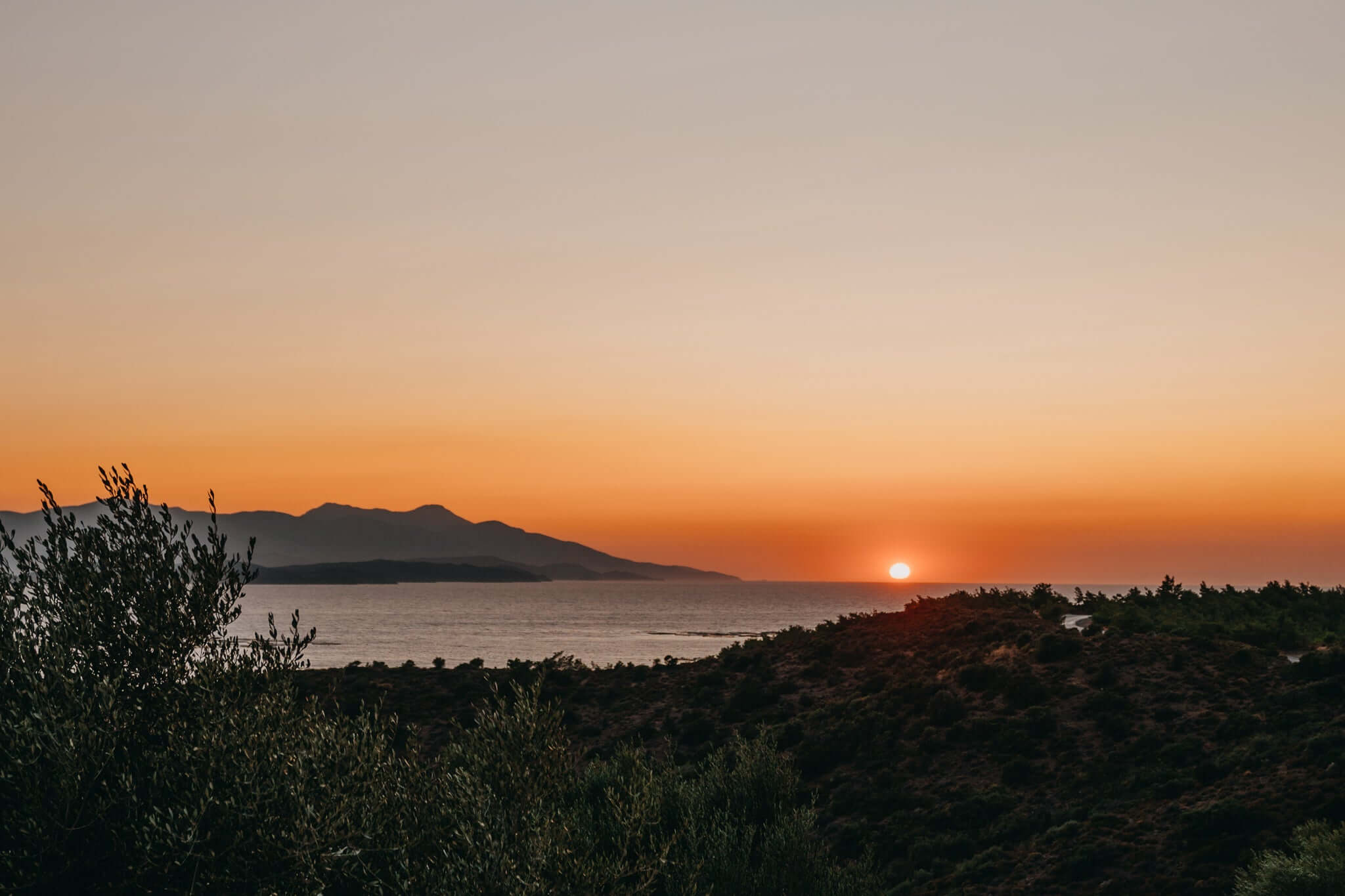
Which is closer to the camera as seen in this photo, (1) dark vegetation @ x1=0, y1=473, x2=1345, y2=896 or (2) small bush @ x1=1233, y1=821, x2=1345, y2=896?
(1) dark vegetation @ x1=0, y1=473, x2=1345, y2=896

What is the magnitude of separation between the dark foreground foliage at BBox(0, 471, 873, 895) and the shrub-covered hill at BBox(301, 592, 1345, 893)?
4.41m

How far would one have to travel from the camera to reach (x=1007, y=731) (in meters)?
35.2

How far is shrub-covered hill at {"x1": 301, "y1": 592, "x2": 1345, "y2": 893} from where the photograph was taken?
2519 centimetres

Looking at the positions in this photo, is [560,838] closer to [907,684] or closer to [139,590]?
[139,590]

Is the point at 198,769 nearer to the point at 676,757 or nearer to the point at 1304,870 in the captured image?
the point at 1304,870

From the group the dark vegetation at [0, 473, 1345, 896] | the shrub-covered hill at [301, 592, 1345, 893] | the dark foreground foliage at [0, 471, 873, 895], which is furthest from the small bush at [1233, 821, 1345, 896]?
the dark foreground foliage at [0, 471, 873, 895]

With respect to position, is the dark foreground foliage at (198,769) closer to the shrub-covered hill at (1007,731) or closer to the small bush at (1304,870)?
the shrub-covered hill at (1007,731)

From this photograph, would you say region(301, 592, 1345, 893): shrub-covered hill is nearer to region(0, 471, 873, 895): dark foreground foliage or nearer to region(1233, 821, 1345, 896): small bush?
region(1233, 821, 1345, 896): small bush

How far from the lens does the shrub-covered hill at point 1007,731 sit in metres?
25.2

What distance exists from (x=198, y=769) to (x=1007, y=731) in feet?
94.9

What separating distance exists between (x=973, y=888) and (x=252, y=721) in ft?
61.1

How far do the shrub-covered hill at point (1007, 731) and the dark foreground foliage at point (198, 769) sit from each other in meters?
4.41

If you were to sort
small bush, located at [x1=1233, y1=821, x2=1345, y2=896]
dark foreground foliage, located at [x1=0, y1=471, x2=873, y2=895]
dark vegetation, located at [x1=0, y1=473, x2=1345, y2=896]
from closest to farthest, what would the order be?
1. dark foreground foliage, located at [x1=0, y1=471, x2=873, y2=895]
2. dark vegetation, located at [x1=0, y1=473, x2=1345, y2=896]
3. small bush, located at [x1=1233, y1=821, x2=1345, y2=896]

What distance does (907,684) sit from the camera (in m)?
42.4
